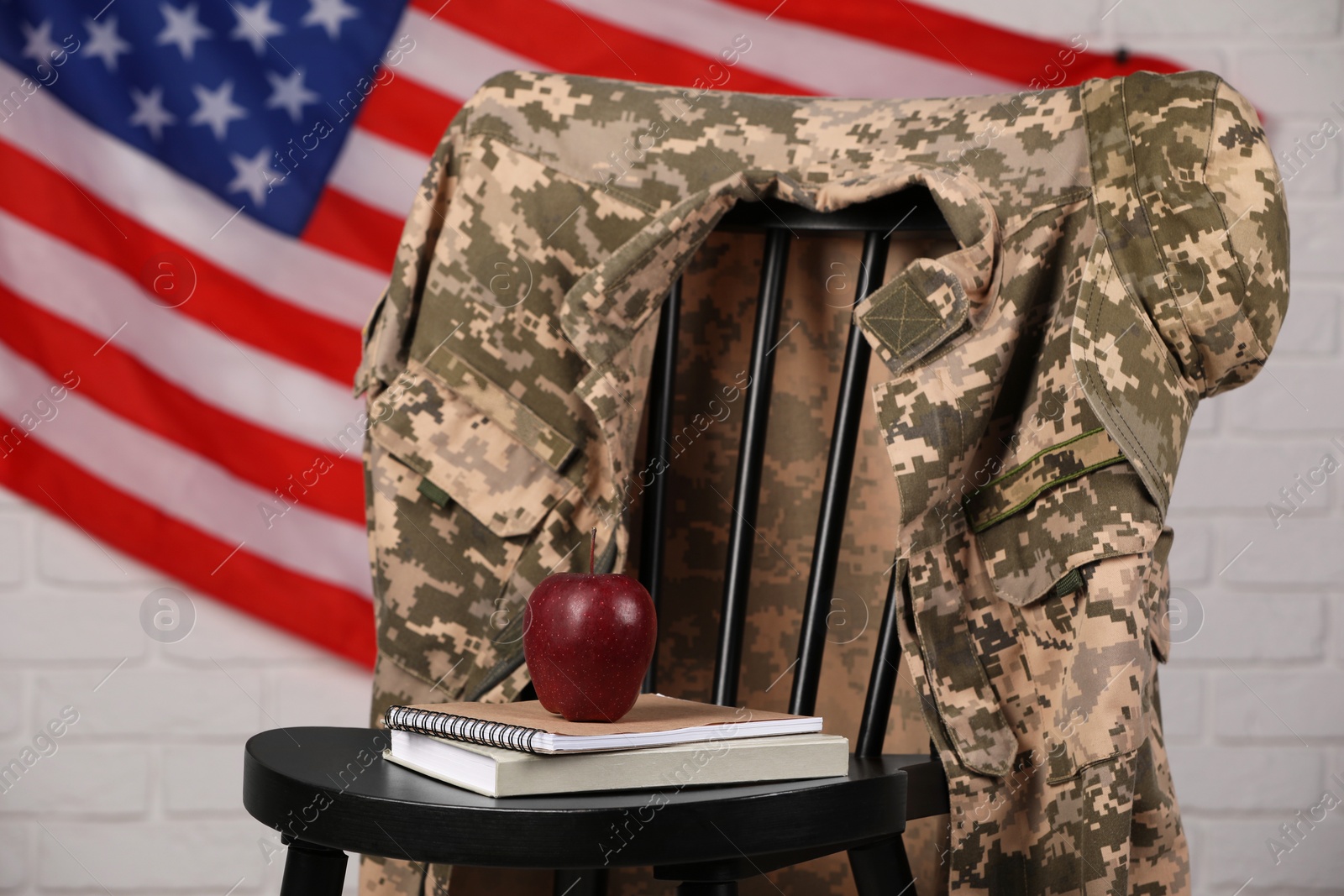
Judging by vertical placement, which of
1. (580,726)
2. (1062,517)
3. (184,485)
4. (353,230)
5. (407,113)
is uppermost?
(407,113)

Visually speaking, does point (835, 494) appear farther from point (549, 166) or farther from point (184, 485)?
point (184, 485)

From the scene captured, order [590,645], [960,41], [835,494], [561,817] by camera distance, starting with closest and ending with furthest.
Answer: [561,817]
[590,645]
[835,494]
[960,41]

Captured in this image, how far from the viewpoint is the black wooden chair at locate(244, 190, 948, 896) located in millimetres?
587

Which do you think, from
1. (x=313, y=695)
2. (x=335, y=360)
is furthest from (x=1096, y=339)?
(x=313, y=695)

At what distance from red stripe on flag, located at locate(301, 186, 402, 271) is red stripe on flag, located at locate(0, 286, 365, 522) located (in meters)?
0.21

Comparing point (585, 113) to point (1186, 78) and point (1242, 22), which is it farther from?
point (1242, 22)

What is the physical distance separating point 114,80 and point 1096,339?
1.17 meters

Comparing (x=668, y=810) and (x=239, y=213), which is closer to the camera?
(x=668, y=810)

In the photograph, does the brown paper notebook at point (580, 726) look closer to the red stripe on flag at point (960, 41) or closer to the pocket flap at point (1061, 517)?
the pocket flap at point (1061, 517)

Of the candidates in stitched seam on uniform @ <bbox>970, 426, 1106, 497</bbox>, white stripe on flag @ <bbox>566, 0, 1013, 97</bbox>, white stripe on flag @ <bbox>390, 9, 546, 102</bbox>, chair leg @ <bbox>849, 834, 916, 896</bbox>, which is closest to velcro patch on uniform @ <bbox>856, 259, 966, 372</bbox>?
stitched seam on uniform @ <bbox>970, 426, 1106, 497</bbox>

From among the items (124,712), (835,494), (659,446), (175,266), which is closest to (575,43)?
(175,266)

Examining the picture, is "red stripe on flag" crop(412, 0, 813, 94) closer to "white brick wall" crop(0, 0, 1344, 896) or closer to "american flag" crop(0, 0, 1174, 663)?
"american flag" crop(0, 0, 1174, 663)

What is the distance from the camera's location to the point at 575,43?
55.7 inches

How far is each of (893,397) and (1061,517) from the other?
0.14m
